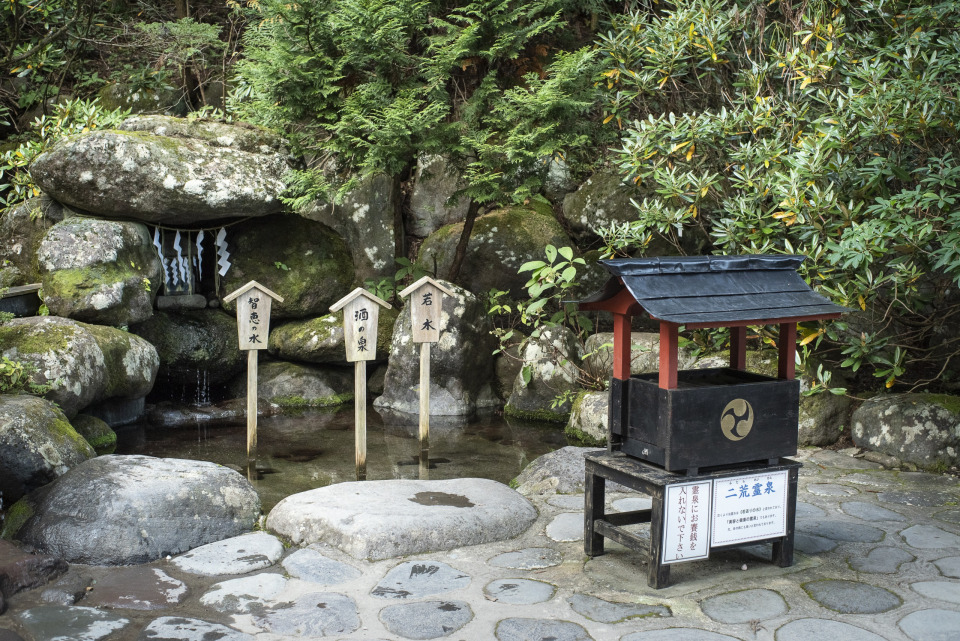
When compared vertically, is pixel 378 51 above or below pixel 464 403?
above

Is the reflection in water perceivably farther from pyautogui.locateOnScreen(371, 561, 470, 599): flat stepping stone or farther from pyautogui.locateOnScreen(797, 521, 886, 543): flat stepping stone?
pyautogui.locateOnScreen(797, 521, 886, 543): flat stepping stone

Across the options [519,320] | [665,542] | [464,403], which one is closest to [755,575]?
[665,542]

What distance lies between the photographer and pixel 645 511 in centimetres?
532

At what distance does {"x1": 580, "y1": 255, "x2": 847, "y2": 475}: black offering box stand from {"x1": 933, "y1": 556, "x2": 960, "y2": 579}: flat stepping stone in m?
1.15

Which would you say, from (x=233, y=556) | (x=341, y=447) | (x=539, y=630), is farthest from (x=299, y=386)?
(x=539, y=630)

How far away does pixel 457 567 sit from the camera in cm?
498

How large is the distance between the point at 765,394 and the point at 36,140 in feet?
42.0

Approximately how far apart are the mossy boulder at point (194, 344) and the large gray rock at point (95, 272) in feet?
2.57

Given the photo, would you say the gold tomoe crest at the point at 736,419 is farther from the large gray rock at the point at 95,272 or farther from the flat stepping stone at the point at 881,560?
the large gray rock at the point at 95,272

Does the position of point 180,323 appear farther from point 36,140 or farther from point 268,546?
point 268,546

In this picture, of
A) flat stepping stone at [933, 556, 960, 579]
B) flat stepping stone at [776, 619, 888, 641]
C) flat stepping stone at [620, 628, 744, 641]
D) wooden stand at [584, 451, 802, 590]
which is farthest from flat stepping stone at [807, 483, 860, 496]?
flat stepping stone at [620, 628, 744, 641]

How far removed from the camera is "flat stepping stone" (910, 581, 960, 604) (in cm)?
445

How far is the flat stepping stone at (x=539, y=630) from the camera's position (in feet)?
13.2

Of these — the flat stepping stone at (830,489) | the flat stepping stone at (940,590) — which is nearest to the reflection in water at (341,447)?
the flat stepping stone at (830,489)
